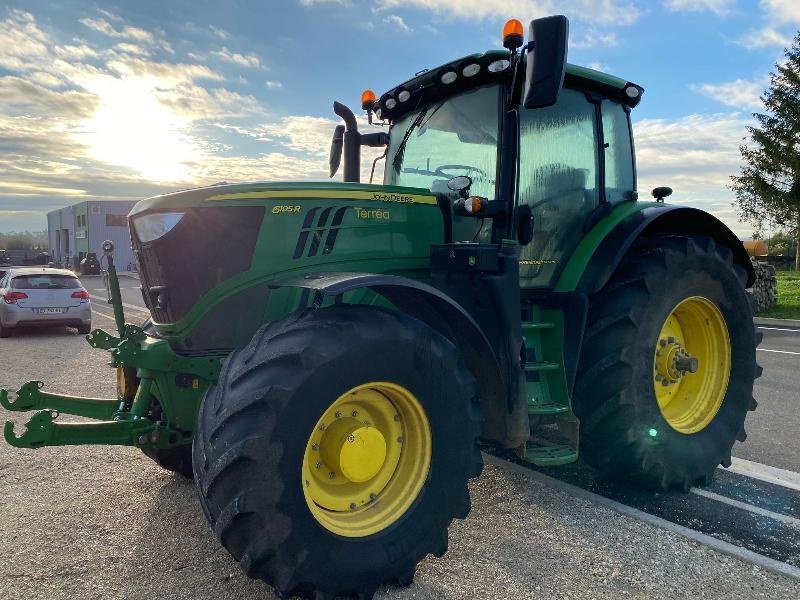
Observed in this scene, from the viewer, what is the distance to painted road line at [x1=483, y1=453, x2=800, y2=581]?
298cm

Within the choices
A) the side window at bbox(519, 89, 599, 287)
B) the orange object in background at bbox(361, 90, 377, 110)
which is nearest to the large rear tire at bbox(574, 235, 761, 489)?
the side window at bbox(519, 89, 599, 287)

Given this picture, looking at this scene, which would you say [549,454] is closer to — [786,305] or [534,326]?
[534,326]

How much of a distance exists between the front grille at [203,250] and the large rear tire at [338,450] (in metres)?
0.61

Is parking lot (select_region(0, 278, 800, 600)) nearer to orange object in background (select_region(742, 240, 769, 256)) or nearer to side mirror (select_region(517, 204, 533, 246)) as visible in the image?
side mirror (select_region(517, 204, 533, 246))

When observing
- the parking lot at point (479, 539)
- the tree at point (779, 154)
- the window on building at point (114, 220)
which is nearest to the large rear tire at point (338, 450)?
the parking lot at point (479, 539)

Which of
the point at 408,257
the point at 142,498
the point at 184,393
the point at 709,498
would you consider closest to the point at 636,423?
the point at 709,498

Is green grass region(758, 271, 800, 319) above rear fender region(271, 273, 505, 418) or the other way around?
the other way around

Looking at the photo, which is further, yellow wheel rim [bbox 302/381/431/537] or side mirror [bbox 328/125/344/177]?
side mirror [bbox 328/125/344/177]

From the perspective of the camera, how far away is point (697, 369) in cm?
431

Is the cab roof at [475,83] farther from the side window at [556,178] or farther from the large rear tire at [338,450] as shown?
the large rear tire at [338,450]

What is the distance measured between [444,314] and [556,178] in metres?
1.41

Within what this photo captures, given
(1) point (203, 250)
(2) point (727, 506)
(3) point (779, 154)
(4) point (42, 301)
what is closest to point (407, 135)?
(1) point (203, 250)

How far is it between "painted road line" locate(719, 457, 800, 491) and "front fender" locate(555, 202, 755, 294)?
51.2 inches

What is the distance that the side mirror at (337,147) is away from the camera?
4789 mm
